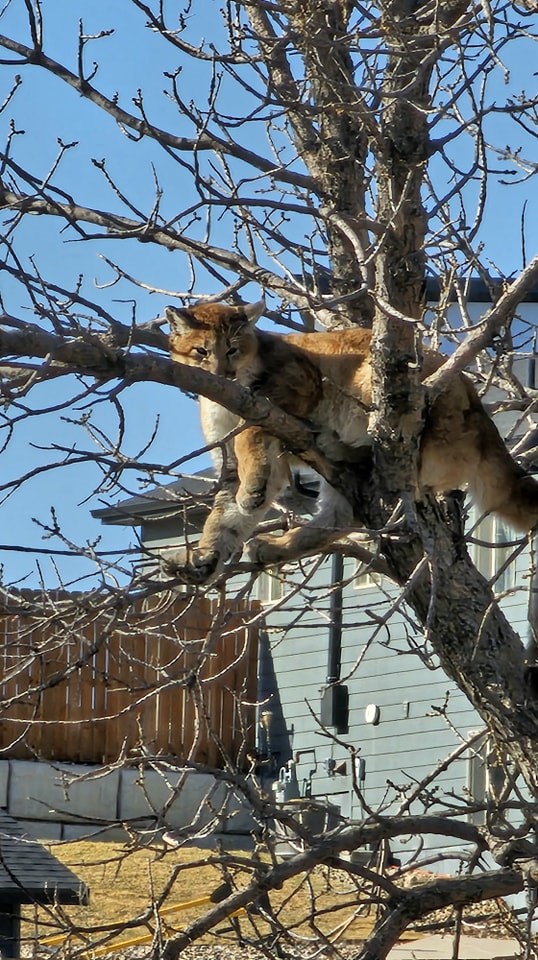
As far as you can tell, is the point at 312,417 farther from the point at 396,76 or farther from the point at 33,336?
the point at 33,336

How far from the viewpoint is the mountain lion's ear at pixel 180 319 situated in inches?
259

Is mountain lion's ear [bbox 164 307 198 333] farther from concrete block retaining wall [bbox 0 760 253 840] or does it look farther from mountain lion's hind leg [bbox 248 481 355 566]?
concrete block retaining wall [bbox 0 760 253 840]

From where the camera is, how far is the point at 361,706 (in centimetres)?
1544

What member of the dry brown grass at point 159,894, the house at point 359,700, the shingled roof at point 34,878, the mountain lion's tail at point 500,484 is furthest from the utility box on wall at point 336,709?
the mountain lion's tail at point 500,484

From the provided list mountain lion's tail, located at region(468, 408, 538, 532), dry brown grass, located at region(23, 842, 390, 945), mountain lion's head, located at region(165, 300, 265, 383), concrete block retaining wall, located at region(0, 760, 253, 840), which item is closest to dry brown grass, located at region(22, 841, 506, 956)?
dry brown grass, located at region(23, 842, 390, 945)

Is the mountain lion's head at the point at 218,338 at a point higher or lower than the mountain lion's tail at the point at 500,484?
higher

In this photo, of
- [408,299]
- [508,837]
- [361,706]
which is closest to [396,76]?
[408,299]

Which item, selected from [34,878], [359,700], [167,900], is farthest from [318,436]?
[359,700]

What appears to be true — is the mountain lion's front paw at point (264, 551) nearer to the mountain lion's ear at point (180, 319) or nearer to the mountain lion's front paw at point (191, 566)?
the mountain lion's front paw at point (191, 566)

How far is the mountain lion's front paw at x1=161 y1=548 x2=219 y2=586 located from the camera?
555 centimetres

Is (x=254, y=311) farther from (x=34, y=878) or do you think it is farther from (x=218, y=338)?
(x=34, y=878)

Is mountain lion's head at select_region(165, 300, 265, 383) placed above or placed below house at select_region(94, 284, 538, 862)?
above

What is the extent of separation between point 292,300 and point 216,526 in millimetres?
1180

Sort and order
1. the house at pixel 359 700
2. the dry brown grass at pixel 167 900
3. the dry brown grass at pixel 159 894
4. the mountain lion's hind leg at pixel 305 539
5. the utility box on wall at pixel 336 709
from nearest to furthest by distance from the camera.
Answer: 1. the mountain lion's hind leg at pixel 305 539
2. the dry brown grass at pixel 167 900
3. the dry brown grass at pixel 159 894
4. the house at pixel 359 700
5. the utility box on wall at pixel 336 709
